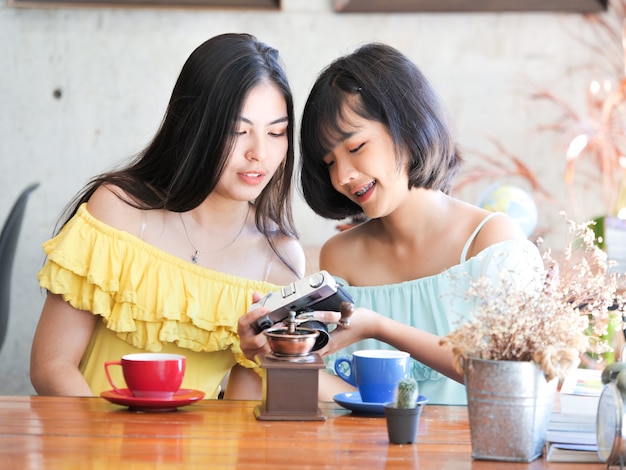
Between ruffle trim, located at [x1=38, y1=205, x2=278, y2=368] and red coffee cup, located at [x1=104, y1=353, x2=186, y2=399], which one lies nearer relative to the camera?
red coffee cup, located at [x1=104, y1=353, x2=186, y2=399]

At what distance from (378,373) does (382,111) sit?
0.59 m

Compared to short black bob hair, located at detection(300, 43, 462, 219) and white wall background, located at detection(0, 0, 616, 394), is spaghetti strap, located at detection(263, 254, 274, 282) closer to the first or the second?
short black bob hair, located at detection(300, 43, 462, 219)

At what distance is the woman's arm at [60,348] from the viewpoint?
67.8 inches

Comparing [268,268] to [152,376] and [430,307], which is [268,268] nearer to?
[430,307]

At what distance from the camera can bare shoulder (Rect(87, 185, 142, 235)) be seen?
1.84m

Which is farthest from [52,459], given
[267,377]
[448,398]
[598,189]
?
[598,189]

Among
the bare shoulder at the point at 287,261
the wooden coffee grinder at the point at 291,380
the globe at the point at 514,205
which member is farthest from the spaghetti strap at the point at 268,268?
the globe at the point at 514,205

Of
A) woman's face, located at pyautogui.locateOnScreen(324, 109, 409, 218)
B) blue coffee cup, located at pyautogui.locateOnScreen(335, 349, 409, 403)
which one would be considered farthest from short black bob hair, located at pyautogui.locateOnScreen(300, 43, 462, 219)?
blue coffee cup, located at pyautogui.locateOnScreen(335, 349, 409, 403)

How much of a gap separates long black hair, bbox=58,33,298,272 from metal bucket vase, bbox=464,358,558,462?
0.87 metres

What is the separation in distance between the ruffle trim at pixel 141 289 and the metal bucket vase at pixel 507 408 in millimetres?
829

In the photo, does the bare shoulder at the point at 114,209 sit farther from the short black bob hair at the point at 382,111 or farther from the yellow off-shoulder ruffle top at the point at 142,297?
the short black bob hair at the point at 382,111

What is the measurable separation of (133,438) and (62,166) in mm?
2463

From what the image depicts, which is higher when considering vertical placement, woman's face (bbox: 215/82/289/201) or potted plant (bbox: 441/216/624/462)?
woman's face (bbox: 215/82/289/201)

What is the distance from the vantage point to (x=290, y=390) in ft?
4.07
